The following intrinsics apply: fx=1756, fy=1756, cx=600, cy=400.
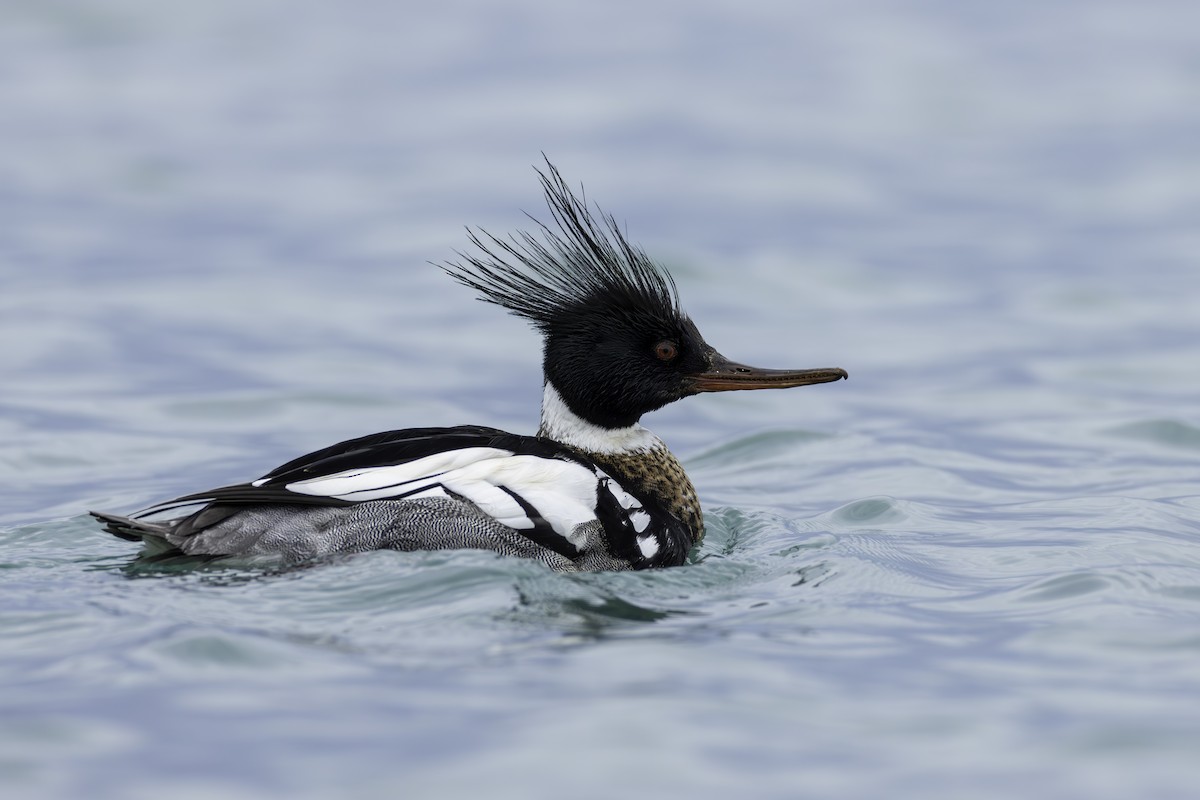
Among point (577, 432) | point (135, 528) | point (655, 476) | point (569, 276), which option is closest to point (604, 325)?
point (569, 276)

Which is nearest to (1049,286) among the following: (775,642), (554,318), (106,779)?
(554,318)

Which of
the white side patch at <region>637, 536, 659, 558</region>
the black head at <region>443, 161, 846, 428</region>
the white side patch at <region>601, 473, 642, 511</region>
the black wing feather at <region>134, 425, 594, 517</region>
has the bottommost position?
the white side patch at <region>637, 536, 659, 558</region>

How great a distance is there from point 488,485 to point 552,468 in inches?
11.8

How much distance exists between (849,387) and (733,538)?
3.89 meters

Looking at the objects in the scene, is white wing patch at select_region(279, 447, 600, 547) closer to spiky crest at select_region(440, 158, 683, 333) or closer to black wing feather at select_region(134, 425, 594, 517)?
black wing feather at select_region(134, 425, 594, 517)

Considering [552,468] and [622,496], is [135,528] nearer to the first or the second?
[552,468]

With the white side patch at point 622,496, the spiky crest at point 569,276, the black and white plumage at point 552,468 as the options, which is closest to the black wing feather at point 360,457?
the black and white plumage at point 552,468

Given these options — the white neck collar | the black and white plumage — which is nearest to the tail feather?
the black and white plumage

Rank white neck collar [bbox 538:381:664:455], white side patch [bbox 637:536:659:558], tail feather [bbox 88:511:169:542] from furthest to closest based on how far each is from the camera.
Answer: white neck collar [bbox 538:381:664:455]
white side patch [bbox 637:536:659:558]
tail feather [bbox 88:511:169:542]

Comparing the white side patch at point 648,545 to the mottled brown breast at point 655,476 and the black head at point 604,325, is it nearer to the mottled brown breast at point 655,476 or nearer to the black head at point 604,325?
the mottled brown breast at point 655,476

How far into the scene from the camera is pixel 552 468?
269 inches

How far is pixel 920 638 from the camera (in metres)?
6.27

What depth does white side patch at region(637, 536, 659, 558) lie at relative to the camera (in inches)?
274

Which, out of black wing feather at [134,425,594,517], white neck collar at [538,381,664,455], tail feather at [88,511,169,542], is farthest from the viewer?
white neck collar at [538,381,664,455]
